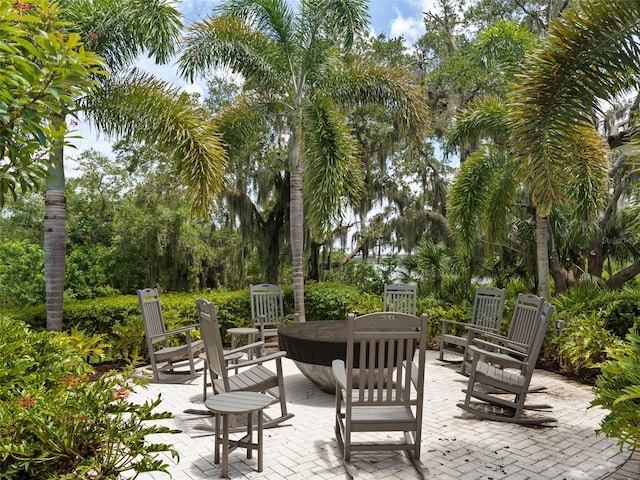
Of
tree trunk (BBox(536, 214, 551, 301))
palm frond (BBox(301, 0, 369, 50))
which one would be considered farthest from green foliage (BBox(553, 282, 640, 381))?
palm frond (BBox(301, 0, 369, 50))

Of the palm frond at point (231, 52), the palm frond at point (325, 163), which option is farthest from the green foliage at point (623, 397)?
the palm frond at point (231, 52)

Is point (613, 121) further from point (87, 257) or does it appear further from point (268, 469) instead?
point (87, 257)

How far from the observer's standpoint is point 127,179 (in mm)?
13945

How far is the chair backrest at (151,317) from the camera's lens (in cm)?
521

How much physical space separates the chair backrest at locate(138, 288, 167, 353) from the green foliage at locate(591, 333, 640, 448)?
441 centimetres

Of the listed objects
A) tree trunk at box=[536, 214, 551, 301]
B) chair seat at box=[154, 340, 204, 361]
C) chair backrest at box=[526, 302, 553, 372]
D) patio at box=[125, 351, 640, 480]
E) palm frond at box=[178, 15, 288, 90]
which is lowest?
patio at box=[125, 351, 640, 480]

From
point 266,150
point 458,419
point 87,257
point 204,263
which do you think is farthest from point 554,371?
point 87,257

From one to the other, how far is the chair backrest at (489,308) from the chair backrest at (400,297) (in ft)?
3.52

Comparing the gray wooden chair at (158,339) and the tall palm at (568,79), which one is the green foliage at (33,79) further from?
the tall palm at (568,79)

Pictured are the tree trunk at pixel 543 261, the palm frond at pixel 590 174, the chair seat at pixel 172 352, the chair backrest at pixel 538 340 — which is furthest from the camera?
the tree trunk at pixel 543 261

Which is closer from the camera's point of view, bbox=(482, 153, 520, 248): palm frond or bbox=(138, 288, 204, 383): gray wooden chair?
bbox=(138, 288, 204, 383): gray wooden chair

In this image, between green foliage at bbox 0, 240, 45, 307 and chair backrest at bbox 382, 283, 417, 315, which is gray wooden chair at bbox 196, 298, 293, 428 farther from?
green foliage at bbox 0, 240, 45, 307

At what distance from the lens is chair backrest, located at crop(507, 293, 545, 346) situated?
170 inches

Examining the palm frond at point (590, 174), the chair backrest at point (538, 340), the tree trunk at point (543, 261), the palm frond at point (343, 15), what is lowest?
the chair backrest at point (538, 340)
